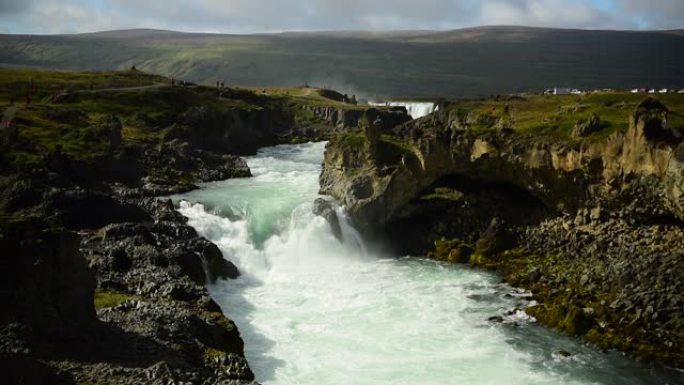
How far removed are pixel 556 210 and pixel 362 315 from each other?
→ 20.9 metres

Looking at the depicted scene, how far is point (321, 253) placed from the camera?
53.8m

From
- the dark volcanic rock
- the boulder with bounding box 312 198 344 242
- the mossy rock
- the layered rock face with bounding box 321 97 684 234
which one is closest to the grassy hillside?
the boulder with bounding box 312 198 344 242

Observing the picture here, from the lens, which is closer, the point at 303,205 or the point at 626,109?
the point at 303,205

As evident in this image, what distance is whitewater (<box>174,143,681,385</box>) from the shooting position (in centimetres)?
3275

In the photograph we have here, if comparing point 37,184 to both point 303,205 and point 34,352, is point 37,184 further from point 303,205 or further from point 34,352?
point 34,352

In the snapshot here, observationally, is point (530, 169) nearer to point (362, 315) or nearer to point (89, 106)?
point (362, 315)

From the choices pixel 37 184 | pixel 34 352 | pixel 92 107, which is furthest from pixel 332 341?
pixel 92 107

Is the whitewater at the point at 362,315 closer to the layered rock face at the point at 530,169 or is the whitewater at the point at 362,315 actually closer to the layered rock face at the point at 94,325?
the layered rock face at the point at 94,325

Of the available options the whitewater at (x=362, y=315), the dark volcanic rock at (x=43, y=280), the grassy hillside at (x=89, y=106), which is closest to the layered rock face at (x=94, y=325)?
the dark volcanic rock at (x=43, y=280)

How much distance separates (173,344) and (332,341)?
10279mm

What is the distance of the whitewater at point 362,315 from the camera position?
32750 millimetres

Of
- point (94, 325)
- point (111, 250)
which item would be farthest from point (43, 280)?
point (111, 250)

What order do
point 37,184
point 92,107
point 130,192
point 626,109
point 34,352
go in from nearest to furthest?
point 34,352, point 37,184, point 130,192, point 626,109, point 92,107

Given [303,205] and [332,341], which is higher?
[303,205]
